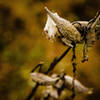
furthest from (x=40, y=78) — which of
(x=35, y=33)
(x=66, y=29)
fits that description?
(x=35, y=33)

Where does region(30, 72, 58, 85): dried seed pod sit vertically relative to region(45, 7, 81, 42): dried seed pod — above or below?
below

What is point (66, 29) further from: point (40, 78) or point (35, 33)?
point (35, 33)

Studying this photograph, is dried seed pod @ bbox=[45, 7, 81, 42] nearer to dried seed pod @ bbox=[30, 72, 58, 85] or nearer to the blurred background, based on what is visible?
dried seed pod @ bbox=[30, 72, 58, 85]

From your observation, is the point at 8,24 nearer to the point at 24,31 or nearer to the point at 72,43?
the point at 24,31

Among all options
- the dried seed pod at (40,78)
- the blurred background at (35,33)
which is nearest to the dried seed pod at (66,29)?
the dried seed pod at (40,78)

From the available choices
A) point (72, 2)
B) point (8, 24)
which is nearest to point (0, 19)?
point (8, 24)

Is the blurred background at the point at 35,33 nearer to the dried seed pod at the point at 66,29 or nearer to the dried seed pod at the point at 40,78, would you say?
the dried seed pod at the point at 40,78

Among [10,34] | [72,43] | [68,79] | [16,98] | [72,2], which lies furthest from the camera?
[72,2]

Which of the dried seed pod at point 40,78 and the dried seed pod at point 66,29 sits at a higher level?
the dried seed pod at point 66,29

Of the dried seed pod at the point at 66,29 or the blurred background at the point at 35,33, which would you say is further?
the blurred background at the point at 35,33

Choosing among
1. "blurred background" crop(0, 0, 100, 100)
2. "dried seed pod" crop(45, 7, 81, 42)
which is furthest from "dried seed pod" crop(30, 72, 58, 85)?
"blurred background" crop(0, 0, 100, 100)

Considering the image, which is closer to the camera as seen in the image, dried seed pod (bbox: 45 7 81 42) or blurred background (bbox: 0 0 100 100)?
dried seed pod (bbox: 45 7 81 42)
